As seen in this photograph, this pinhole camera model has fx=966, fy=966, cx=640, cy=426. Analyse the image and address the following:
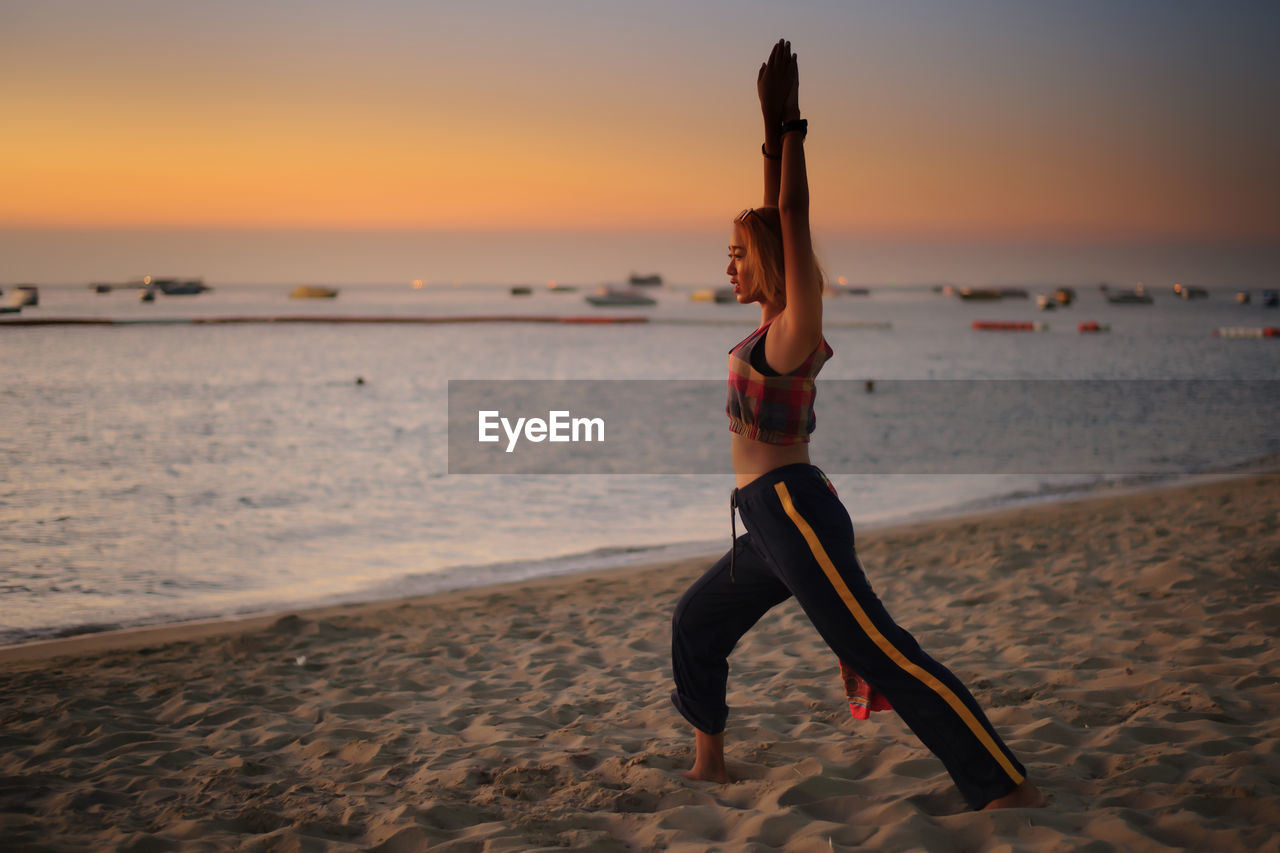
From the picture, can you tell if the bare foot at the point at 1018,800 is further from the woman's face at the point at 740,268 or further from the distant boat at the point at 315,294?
the distant boat at the point at 315,294

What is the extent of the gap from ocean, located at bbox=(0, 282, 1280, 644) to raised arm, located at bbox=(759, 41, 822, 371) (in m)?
6.44

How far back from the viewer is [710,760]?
3881 mm

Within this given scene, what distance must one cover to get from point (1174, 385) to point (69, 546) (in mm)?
33866

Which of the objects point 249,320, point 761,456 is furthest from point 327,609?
point 249,320

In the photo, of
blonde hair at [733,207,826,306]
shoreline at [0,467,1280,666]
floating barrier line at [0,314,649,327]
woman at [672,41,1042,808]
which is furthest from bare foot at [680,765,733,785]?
floating barrier line at [0,314,649,327]

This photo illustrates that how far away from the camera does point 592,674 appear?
225 inches

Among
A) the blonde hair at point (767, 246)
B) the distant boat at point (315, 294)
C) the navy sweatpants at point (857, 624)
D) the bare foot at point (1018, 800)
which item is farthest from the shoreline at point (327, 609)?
the distant boat at point (315, 294)

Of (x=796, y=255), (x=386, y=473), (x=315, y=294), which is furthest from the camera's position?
(x=315, y=294)

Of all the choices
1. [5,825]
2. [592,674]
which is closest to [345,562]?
[592,674]

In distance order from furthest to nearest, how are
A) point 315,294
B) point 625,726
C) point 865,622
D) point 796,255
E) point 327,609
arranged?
1. point 315,294
2. point 327,609
3. point 625,726
4. point 865,622
5. point 796,255

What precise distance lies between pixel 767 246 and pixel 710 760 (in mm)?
2064

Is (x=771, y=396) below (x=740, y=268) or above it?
below

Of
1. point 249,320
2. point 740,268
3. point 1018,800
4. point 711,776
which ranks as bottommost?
point 711,776

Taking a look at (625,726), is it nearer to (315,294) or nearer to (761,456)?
(761,456)
